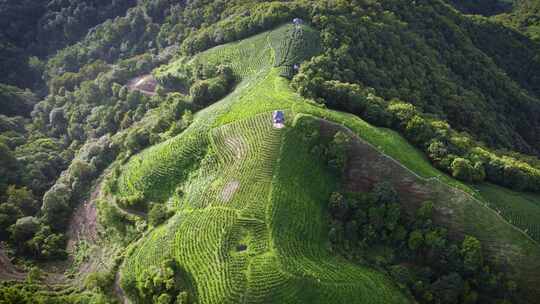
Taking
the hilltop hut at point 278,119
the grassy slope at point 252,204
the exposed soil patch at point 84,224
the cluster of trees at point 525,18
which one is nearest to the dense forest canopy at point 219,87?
the exposed soil patch at point 84,224

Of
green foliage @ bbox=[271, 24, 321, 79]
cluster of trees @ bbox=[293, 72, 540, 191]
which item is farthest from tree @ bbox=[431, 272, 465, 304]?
green foliage @ bbox=[271, 24, 321, 79]

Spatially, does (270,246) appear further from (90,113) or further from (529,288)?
(90,113)

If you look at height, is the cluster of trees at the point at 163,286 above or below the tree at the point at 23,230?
above

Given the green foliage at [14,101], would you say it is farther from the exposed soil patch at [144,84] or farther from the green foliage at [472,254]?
the green foliage at [472,254]

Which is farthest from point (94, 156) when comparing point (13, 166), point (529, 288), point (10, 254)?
point (529, 288)

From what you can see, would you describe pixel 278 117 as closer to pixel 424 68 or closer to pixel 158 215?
pixel 158 215
